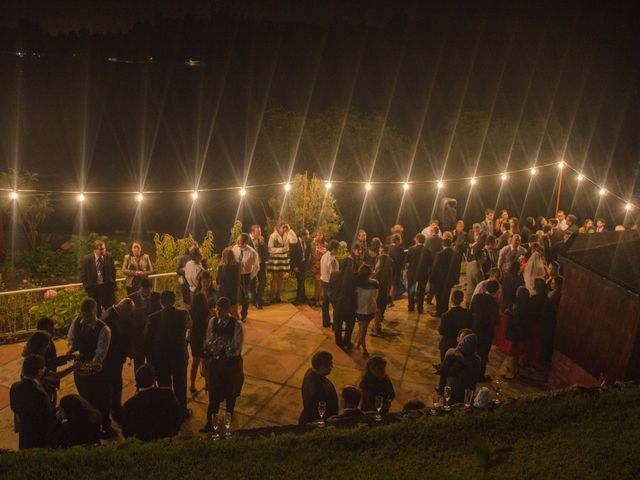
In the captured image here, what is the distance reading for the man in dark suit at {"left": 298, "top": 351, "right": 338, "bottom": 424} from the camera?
4.91 meters

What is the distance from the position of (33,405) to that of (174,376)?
1842 millimetres

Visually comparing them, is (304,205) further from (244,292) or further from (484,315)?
(484,315)

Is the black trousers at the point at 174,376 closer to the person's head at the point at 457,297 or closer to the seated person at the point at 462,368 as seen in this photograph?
the seated person at the point at 462,368

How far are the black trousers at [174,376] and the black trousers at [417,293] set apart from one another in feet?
17.6

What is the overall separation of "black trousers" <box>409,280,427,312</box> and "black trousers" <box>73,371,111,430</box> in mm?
6155

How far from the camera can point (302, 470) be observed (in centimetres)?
409

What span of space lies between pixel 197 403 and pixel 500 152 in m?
20.1

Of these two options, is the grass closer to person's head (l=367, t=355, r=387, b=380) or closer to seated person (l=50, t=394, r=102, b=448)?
seated person (l=50, t=394, r=102, b=448)

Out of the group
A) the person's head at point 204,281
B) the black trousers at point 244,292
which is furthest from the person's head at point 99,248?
the person's head at point 204,281

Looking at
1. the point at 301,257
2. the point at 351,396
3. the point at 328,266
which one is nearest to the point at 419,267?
the point at 328,266

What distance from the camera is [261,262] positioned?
10008 mm

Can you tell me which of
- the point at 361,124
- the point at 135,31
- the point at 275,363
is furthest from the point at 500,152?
the point at 135,31

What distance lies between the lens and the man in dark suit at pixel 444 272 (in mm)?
9508

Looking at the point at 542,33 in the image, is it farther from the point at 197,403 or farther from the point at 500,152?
the point at 197,403
